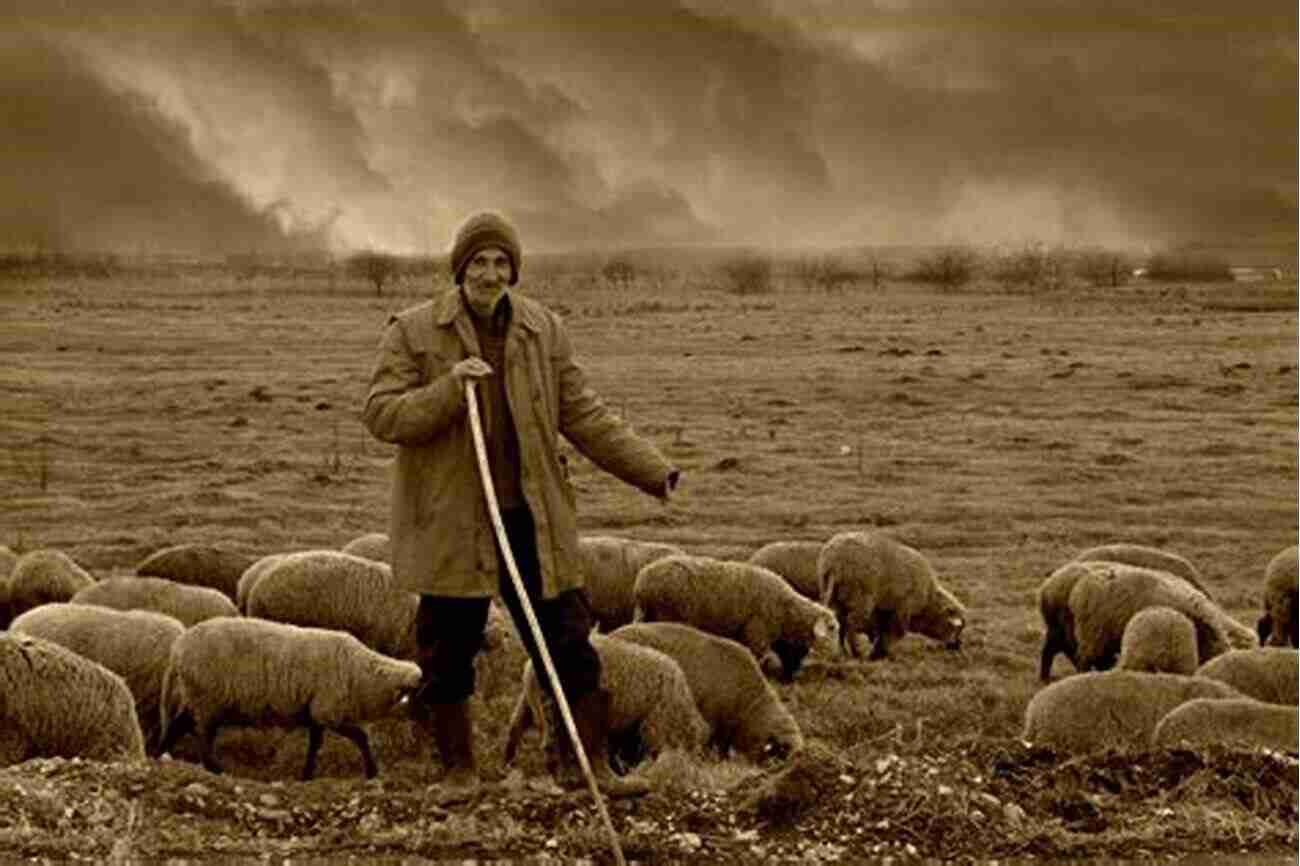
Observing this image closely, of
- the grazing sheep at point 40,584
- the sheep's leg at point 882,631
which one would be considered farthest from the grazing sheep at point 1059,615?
the grazing sheep at point 40,584

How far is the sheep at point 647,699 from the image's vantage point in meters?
10.0

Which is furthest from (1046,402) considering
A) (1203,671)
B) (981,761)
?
(981,761)

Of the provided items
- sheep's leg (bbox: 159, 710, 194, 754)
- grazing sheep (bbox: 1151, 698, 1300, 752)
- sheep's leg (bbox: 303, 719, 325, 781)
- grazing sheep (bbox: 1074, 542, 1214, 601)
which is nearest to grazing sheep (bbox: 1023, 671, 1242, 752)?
grazing sheep (bbox: 1151, 698, 1300, 752)

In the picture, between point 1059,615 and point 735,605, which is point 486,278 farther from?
point 1059,615

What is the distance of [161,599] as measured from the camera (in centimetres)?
1280

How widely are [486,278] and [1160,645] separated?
767cm

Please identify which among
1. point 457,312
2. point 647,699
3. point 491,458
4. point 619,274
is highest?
point 619,274

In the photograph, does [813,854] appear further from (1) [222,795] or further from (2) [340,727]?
(2) [340,727]

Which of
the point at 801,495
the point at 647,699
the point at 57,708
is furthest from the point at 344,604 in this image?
the point at 801,495

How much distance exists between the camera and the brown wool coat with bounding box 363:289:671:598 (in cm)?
670

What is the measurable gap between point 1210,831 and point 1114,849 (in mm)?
398

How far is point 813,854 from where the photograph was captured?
231 inches

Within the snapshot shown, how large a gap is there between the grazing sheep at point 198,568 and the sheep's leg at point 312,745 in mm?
3921

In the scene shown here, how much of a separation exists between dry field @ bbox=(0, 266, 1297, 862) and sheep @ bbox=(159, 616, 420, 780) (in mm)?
458
